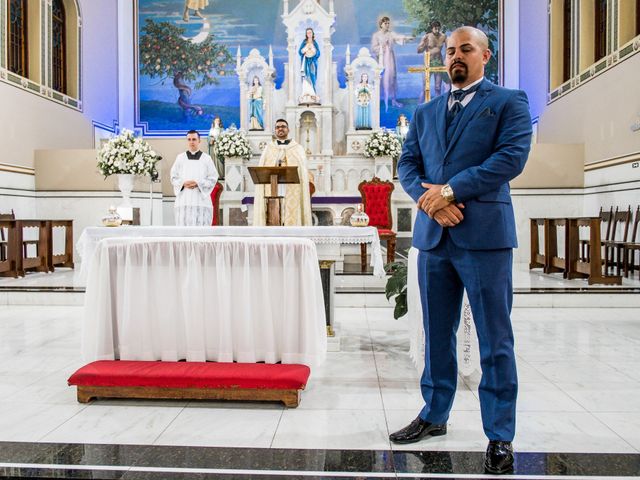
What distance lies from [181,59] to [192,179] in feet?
25.1

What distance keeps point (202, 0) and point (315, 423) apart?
12.4 m

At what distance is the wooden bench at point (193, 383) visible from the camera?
305cm

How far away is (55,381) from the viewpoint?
356 centimetres

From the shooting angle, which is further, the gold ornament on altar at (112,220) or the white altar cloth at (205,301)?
the gold ornament on altar at (112,220)

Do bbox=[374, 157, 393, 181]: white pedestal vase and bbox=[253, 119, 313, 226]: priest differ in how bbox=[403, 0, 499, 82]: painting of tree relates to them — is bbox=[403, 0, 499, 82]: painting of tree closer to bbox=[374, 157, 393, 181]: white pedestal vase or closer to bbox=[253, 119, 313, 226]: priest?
bbox=[374, 157, 393, 181]: white pedestal vase

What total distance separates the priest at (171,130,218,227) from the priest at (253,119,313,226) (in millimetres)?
838

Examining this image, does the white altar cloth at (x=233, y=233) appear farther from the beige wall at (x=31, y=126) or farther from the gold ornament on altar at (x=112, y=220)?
the beige wall at (x=31, y=126)

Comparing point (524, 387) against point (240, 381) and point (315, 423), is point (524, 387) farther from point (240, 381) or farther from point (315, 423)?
point (240, 381)

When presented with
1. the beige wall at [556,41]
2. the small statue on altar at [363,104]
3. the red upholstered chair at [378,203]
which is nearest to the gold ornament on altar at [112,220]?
the red upholstered chair at [378,203]

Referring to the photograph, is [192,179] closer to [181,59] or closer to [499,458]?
[499,458]

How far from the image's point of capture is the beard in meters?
2.22

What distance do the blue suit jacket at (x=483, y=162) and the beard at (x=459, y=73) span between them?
7 cm

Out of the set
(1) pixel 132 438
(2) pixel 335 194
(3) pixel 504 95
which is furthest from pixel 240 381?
(2) pixel 335 194

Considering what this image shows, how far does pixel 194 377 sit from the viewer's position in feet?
10.1
